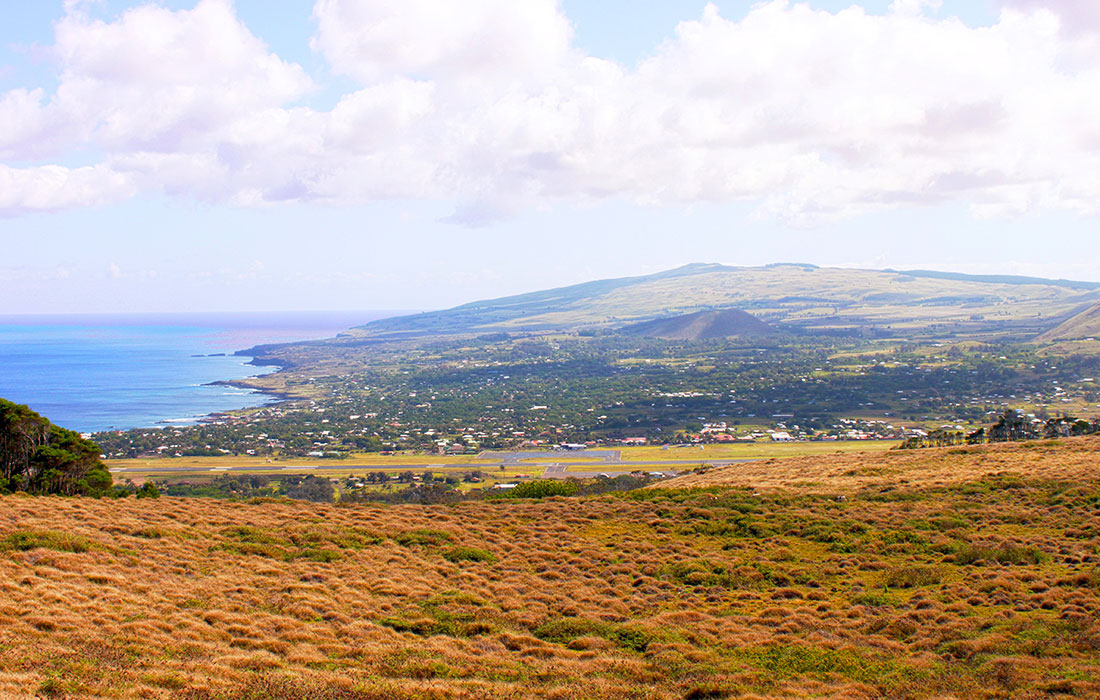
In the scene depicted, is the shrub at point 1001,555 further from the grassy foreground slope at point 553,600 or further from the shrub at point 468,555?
the shrub at point 468,555

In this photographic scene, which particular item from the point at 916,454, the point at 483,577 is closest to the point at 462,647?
the point at 483,577

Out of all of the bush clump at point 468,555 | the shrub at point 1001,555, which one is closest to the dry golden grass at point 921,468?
the shrub at point 1001,555

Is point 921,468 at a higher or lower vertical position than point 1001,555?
lower

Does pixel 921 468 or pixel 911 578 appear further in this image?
pixel 921 468

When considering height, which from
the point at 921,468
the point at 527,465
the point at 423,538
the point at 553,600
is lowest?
the point at 527,465

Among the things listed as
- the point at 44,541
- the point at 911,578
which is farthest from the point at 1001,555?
the point at 44,541

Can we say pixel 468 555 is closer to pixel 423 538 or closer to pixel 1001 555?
pixel 423 538

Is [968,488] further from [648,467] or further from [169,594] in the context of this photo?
[648,467]
